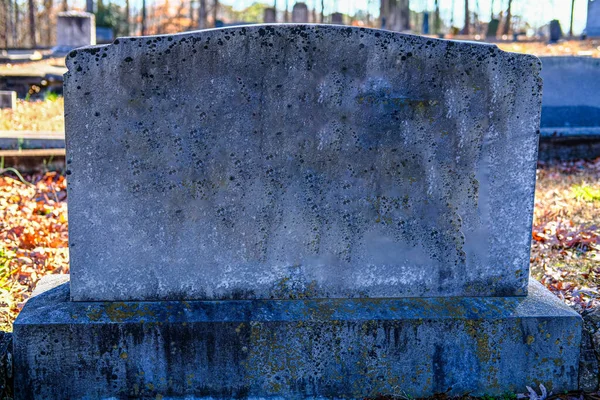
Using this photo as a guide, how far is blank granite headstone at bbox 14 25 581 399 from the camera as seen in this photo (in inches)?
105

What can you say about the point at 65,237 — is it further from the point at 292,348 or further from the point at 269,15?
the point at 269,15

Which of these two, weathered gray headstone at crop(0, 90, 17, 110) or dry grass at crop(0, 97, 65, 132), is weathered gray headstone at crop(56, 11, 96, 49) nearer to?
dry grass at crop(0, 97, 65, 132)

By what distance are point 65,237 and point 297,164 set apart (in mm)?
3167

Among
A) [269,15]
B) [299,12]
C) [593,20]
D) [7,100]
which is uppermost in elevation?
[269,15]

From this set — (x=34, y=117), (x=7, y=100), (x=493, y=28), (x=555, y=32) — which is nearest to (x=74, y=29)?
(x=7, y=100)

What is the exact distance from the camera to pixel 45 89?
49.0ft

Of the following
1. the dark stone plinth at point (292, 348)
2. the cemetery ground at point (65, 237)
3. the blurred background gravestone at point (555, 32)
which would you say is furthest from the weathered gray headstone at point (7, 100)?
the blurred background gravestone at point (555, 32)

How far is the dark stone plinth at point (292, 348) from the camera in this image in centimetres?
267

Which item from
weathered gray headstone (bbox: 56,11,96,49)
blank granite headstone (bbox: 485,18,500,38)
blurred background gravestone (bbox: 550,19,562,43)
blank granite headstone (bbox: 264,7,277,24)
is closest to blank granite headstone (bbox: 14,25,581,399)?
weathered gray headstone (bbox: 56,11,96,49)

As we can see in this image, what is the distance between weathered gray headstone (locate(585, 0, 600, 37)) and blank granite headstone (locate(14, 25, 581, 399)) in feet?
75.4

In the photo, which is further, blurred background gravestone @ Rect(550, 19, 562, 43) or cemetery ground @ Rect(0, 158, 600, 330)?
blurred background gravestone @ Rect(550, 19, 562, 43)

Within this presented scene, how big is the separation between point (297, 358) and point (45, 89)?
1397 centimetres

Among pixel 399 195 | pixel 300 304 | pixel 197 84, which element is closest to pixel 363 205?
pixel 399 195

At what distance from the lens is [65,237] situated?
5.24 m
